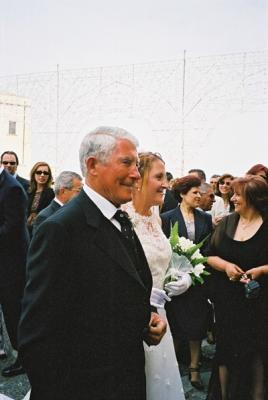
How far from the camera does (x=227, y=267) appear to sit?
3.49 metres

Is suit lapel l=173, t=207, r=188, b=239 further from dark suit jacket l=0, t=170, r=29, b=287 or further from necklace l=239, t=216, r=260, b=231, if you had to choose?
dark suit jacket l=0, t=170, r=29, b=287

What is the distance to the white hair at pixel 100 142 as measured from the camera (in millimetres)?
1923

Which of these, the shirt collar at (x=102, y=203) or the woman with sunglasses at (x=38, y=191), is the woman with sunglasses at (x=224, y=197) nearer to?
the woman with sunglasses at (x=38, y=191)

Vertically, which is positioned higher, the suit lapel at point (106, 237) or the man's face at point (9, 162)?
the man's face at point (9, 162)

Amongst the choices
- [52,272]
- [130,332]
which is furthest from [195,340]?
[52,272]

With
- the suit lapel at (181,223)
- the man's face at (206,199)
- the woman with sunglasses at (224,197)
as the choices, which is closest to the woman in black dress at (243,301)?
the suit lapel at (181,223)

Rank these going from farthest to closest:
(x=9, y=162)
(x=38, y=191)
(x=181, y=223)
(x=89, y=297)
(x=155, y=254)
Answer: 1. (x=9, y=162)
2. (x=38, y=191)
3. (x=181, y=223)
4. (x=155, y=254)
5. (x=89, y=297)

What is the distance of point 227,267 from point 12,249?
2.28 m

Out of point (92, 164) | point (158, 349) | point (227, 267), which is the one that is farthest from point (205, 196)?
point (92, 164)

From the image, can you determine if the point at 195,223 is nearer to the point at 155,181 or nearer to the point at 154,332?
the point at 155,181

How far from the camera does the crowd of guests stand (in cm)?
170

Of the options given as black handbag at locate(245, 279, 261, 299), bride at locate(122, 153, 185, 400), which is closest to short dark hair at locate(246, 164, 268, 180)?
black handbag at locate(245, 279, 261, 299)

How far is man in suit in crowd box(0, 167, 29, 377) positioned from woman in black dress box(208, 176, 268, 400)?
6.52 ft

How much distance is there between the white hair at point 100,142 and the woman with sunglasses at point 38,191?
15.9 ft
